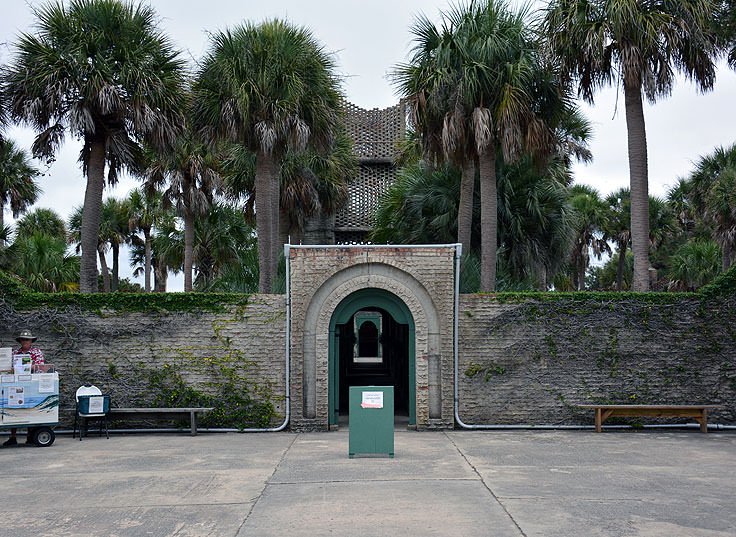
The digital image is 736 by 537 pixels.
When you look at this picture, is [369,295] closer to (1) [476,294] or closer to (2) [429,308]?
(2) [429,308]

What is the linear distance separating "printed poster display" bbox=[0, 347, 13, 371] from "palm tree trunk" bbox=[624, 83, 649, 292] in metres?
13.0

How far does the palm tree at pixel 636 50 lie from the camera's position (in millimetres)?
14773

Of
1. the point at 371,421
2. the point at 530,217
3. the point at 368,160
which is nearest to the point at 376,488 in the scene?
the point at 371,421

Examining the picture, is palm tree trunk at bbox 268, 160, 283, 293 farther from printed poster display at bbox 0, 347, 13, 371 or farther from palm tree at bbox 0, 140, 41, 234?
palm tree at bbox 0, 140, 41, 234

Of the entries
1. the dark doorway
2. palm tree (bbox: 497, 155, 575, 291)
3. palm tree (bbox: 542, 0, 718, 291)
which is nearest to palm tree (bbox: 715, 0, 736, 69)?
palm tree (bbox: 542, 0, 718, 291)

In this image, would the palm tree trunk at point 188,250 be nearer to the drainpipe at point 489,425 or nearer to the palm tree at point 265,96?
the palm tree at point 265,96

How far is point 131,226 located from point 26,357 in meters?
24.0

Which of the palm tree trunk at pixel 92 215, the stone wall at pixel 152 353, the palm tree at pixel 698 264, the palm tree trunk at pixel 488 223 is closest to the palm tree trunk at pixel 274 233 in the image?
the stone wall at pixel 152 353

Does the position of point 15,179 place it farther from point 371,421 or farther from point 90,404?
point 371,421

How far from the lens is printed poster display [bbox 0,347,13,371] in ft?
41.5

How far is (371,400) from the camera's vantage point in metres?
11.0

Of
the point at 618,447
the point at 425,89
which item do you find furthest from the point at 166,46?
the point at 618,447

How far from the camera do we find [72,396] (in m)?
14.0

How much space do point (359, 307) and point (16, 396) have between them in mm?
6752
